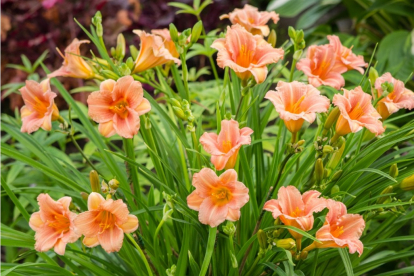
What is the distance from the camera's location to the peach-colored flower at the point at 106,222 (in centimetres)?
57

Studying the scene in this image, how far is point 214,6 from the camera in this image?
7.79 feet

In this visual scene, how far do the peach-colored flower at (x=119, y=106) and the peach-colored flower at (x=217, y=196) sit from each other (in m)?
0.12

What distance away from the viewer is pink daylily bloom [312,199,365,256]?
566 mm

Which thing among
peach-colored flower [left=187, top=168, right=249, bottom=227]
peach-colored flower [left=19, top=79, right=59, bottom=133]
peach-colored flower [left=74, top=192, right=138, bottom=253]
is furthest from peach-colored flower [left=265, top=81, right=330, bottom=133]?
peach-colored flower [left=19, top=79, right=59, bottom=133]

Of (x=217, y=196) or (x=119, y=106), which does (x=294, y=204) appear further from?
(x=119, y=106)

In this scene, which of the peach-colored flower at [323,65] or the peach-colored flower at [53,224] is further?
the peach-colored flower at [323,65]

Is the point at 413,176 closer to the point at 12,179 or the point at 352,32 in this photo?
the point at 12,179

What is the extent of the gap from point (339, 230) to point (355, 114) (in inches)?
6.4

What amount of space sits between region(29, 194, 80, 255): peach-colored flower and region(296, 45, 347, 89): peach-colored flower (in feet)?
1.38

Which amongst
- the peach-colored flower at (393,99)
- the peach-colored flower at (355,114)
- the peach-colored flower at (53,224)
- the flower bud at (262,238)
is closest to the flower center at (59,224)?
the peach-colored flower at (53,224)

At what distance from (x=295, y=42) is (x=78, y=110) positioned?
43 cm

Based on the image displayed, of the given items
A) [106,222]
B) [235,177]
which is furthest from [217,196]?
[106,222]

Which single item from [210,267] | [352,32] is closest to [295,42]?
[210,267]

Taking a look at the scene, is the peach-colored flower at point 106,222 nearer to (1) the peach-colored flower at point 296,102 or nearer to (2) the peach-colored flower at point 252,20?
(1) the peach-colored flower at point 296,102
